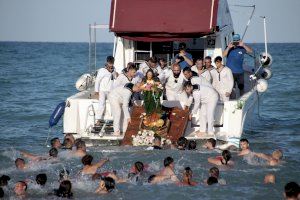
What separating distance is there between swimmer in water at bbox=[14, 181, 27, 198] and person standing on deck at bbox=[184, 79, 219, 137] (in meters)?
5.23

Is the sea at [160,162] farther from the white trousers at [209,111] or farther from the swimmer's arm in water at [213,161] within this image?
the white trousers at [209,111]

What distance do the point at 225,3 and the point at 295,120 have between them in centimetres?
617

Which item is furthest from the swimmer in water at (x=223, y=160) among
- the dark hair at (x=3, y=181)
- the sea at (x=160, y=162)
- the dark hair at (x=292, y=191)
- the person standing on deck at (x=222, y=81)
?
the dark hair at (x=3, y=181)

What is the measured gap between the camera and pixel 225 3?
22.3 m

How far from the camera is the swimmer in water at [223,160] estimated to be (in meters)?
15.7

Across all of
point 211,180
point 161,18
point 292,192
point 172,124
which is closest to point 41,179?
point 211,180

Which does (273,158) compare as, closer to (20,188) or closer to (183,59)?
(183,59)

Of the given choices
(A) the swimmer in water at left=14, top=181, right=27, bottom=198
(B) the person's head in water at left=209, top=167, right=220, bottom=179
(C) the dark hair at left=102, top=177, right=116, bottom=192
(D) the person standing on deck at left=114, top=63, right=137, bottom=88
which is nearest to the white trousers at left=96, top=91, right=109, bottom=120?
(D) the person standing on deck at left=114, top=63, right=137, bottom=88

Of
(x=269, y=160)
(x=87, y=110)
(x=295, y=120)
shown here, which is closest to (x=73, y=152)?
(x=87, y=110)

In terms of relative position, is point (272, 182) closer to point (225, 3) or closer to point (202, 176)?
point (202, 176)

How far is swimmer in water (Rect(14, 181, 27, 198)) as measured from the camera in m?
13.5

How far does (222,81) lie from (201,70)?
0.64m

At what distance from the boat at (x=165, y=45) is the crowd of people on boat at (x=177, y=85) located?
31cm

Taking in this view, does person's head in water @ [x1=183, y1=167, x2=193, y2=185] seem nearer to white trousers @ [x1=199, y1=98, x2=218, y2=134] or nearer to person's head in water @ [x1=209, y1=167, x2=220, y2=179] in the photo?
person's head in water @ [x1=209, y1=167, x2=220, y2=179]
